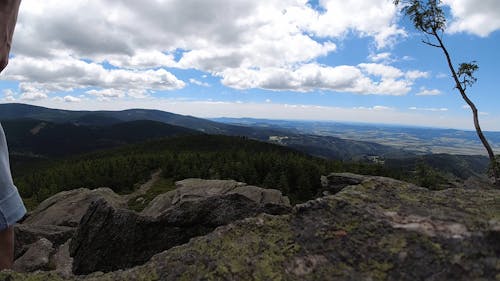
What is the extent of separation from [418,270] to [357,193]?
6.25 feet

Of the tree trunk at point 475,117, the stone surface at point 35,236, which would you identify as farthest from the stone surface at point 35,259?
Answer: the tree trunk at point 475,117

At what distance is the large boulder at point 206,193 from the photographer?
119 ft

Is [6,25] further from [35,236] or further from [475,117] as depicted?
[475,117]

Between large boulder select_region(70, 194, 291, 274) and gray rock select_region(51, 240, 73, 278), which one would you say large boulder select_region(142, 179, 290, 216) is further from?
large boulder select_region(70, 194, 291, 274)

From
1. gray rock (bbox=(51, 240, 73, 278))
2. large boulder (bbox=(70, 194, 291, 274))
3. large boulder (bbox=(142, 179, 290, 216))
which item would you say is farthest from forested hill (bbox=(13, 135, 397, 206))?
large boulder (bbox=(70, 194, 291, 274))

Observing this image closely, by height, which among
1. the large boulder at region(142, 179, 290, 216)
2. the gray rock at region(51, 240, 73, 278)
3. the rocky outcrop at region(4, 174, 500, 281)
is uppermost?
the rocky outcrop at region(4, 174, 500, 281)

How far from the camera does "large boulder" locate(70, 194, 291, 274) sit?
41.0 ft

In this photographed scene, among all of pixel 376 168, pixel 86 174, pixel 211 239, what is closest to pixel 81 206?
pixel 211 239

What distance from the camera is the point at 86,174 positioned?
3590 inches

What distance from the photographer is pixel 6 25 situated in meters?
2.49

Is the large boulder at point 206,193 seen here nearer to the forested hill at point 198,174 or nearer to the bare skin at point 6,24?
the forested hill at point 198,174

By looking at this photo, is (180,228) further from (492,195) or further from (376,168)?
(376,168)

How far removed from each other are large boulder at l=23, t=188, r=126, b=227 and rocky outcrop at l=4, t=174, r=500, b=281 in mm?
32797

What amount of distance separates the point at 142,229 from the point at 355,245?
10895mm
